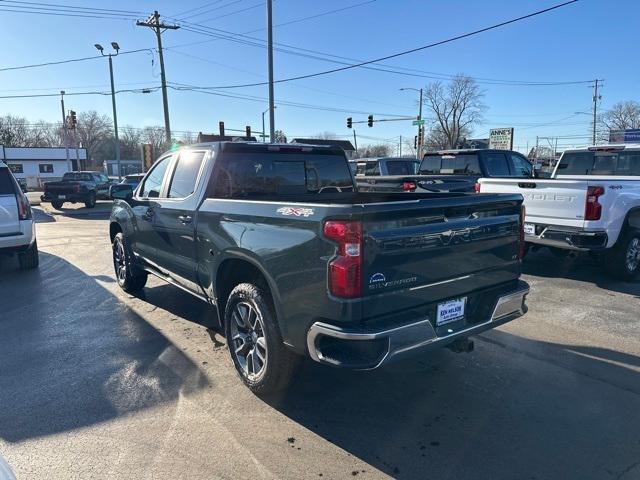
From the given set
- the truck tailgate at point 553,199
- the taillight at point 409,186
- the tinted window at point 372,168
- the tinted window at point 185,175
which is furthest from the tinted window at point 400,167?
the tinted window at point 185,175

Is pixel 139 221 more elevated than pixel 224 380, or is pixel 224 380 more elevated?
pixel 139 221

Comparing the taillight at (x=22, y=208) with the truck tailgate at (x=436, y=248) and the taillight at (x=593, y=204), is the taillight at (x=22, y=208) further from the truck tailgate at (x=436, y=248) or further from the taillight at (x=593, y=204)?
the taillight at (x=593, y=204)

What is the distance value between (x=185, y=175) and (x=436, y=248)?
287 cm

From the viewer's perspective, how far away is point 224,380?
4008 millimetres

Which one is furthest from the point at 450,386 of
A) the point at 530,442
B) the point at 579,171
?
the point at 579,171

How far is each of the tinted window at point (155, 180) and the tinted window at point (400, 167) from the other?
33.3ft

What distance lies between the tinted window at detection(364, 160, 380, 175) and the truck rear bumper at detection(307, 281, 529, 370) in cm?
1209

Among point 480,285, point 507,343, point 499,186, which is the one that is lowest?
point 507,343

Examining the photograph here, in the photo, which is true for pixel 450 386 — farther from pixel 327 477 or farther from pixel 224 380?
pixel 224 380

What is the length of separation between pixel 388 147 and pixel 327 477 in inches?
4181

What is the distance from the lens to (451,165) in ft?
37.1

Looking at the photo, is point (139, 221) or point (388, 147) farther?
point (388, 147)

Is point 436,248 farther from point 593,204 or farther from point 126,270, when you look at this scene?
point 126,270

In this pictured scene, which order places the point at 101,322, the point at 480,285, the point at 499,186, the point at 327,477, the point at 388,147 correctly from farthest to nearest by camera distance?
the point at 388,147 < the point at 499,186 < the point at 101,322 < the point at 480,285 < the point at 327,477
